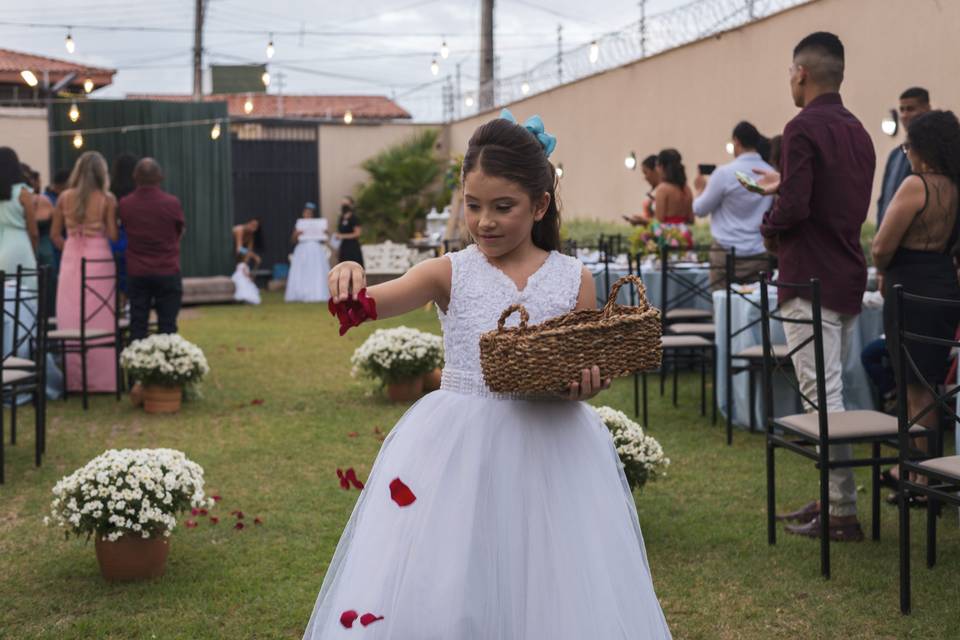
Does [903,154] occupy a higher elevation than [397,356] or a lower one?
higher

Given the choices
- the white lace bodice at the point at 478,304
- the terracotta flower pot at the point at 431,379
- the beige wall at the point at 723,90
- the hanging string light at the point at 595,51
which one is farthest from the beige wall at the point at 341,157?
the white lace bodice at the point at 478,304

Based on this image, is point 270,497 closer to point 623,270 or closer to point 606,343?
point 606,343

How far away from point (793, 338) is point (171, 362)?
475cm

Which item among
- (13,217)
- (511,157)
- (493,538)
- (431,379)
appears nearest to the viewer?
(493,538)

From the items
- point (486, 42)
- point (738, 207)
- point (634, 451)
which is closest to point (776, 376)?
point (738, 207)

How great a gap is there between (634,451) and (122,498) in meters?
2.14

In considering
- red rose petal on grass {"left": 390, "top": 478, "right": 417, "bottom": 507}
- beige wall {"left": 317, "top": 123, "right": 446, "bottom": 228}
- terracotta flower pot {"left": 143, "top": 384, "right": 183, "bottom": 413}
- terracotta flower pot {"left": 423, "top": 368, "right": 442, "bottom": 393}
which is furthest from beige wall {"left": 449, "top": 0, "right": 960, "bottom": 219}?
red rose petal on grass {"left": 390, "top": 478, "right": 417, "bottom": 507}

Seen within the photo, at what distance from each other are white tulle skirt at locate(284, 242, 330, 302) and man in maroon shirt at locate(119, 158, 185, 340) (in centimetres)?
986

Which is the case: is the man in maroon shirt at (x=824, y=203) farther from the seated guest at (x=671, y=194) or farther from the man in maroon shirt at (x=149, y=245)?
the man in maroon shirt at (x=149, y=245)

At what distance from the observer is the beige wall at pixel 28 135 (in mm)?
19609

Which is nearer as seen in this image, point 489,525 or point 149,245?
point 489,525

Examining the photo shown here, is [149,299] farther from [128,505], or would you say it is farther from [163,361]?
[128,505]

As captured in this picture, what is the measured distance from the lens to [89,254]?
896 cm

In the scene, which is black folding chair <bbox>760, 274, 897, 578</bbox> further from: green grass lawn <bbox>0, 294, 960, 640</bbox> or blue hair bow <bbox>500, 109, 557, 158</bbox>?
blue hair bow <bbox>500, 109, 557, 158</bbox>
